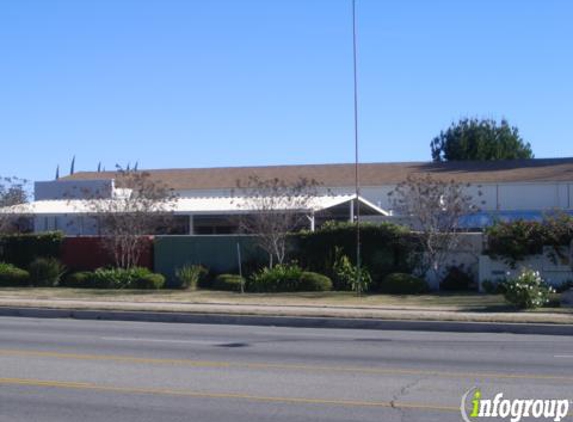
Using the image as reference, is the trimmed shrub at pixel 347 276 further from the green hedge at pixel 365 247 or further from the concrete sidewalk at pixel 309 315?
the concrete sidewalk at pixel 309 315

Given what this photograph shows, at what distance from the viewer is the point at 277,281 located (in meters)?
30.7

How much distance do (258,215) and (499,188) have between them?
17906mm

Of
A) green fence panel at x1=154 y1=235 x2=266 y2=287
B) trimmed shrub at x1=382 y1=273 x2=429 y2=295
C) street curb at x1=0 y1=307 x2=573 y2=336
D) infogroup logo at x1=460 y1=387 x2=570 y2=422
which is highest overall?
green fence panel at x1=154 y1=235 x2=266 y2=287

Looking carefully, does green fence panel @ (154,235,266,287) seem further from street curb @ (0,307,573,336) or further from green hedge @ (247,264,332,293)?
street curb @ (0,307,573,336)

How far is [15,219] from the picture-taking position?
37469 millimetres

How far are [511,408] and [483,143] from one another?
241ft

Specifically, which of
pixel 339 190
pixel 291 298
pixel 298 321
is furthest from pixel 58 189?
pixel 298 321

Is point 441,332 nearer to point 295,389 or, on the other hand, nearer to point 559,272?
point 295,389

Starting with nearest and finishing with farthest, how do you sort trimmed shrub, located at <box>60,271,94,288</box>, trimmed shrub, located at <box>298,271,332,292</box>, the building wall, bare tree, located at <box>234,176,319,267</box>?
trimmed shrub, located at <box>298,271,332,292</box>, bare tree, located at <box>234,176,319,267</box>, trimmed shrub, located at <box>60,271,94,288</box>, the building wall

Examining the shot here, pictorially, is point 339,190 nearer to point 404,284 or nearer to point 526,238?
point 404,284

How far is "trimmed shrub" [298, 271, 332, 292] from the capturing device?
30266 mm

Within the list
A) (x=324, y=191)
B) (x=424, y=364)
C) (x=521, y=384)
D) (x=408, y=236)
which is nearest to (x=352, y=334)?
(x=424, y=364)

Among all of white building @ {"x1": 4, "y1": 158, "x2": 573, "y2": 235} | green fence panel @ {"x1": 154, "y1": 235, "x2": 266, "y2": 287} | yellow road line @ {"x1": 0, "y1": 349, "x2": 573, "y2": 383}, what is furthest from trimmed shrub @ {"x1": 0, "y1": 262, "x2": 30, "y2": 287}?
yellow road line @ {"x1": 0, "y1": 349, "x2": 573, "y2": 383}

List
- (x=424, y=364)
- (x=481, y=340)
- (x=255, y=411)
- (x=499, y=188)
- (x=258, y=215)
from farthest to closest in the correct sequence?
(x=499, y=188) → (x=258, y=215) → (x=481, y=340) → (x=424, y=364) → (x=255, y=411)
